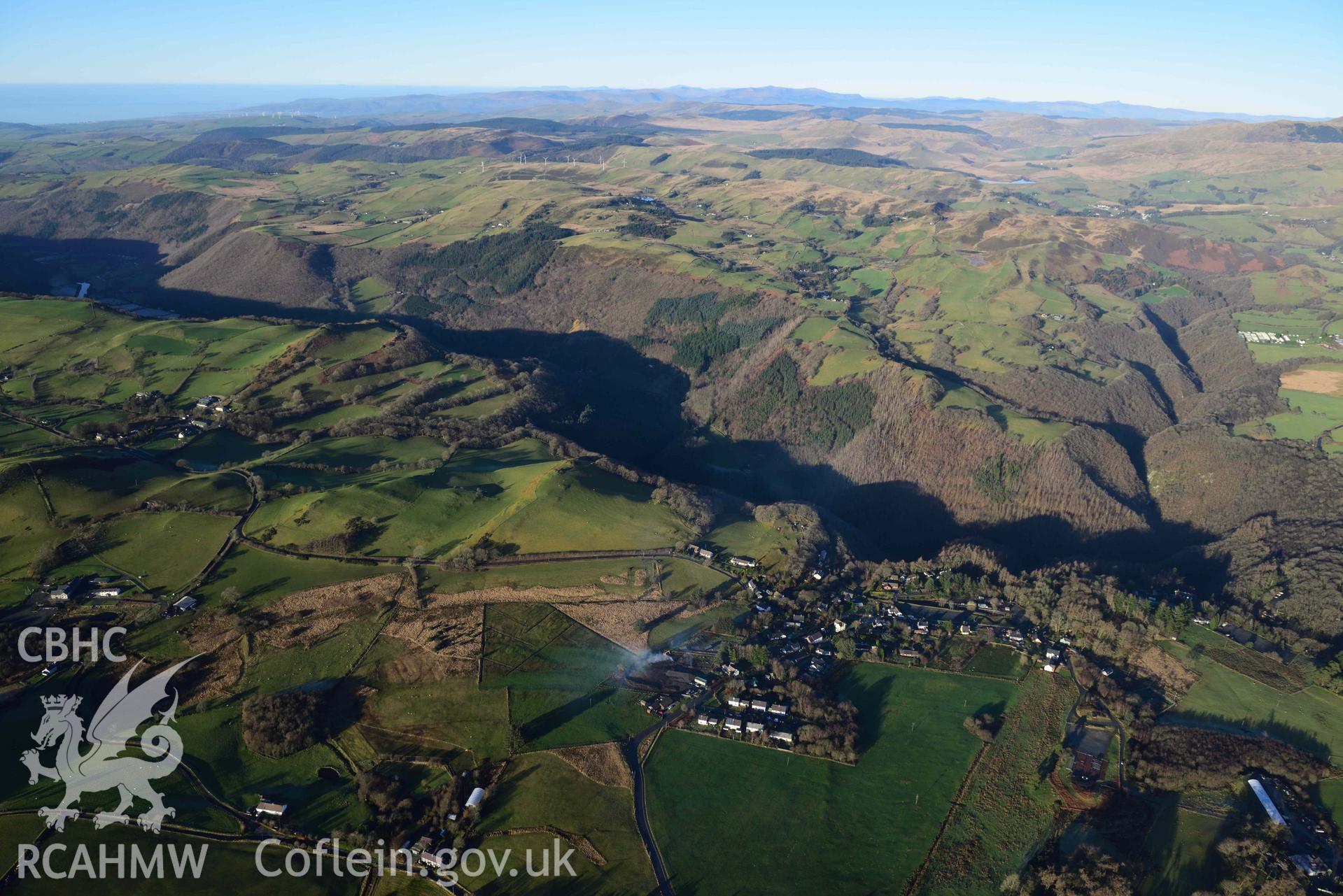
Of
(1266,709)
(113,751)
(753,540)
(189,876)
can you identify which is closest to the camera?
(189,876)

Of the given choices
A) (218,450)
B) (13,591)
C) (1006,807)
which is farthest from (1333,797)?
(218,450)

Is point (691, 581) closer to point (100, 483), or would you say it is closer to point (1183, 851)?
point (1183, 851)

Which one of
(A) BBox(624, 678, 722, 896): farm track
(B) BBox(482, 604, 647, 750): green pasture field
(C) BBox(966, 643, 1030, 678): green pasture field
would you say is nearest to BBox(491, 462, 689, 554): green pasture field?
(B) BBox(482, 604, 647, 750): green pasture field

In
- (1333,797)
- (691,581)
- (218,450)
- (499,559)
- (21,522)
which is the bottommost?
(1333,797)

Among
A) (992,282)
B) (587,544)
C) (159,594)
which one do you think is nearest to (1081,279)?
(992,282)

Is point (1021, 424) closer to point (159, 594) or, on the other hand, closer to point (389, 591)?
point (389, 591)

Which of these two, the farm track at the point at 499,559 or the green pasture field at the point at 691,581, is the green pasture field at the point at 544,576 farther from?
the green pasture field at the point at 691,581

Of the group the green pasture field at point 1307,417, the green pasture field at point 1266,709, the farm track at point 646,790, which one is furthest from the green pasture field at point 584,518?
the green pasture field at point 1307,417
